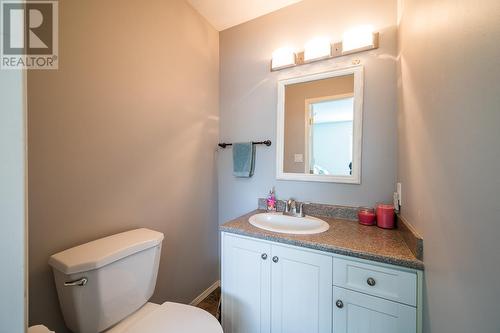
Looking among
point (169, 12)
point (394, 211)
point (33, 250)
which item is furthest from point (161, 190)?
point (394, 211)

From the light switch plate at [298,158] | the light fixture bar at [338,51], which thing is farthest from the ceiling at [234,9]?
the light switch plate at [298,158]

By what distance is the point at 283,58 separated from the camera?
1.67m

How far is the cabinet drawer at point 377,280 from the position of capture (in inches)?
34.2

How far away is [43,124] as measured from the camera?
34.8 inches

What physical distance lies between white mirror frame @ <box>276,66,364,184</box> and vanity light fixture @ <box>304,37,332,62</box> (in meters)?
0.12

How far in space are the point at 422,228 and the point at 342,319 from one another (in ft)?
1.89

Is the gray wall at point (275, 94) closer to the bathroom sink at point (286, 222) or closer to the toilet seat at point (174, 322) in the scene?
the bathroom sink at point (286, 222)

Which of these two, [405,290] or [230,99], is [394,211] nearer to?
[405,290]

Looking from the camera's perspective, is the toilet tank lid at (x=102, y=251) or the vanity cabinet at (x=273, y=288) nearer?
the toilet tank lid at (x=102, y=251)

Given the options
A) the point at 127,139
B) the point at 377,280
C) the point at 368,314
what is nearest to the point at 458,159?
the point at 377,280

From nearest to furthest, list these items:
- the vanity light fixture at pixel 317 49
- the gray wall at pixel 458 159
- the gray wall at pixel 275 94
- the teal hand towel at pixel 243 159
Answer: the gray wall at pixel 458 159
the gray wall at pixel 275 94
the vanity light fixture at pixel 317 49
the teal hand towel at pixel 243 159

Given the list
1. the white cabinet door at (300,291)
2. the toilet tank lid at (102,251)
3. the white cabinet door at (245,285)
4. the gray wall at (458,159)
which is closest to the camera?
the gray wall at (458,159)

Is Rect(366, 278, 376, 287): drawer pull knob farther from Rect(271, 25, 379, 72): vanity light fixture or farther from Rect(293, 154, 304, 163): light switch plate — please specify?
Rect(271, 25, 379, 72): vanity light fixture

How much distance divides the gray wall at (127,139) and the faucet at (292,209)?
736 millimetres
